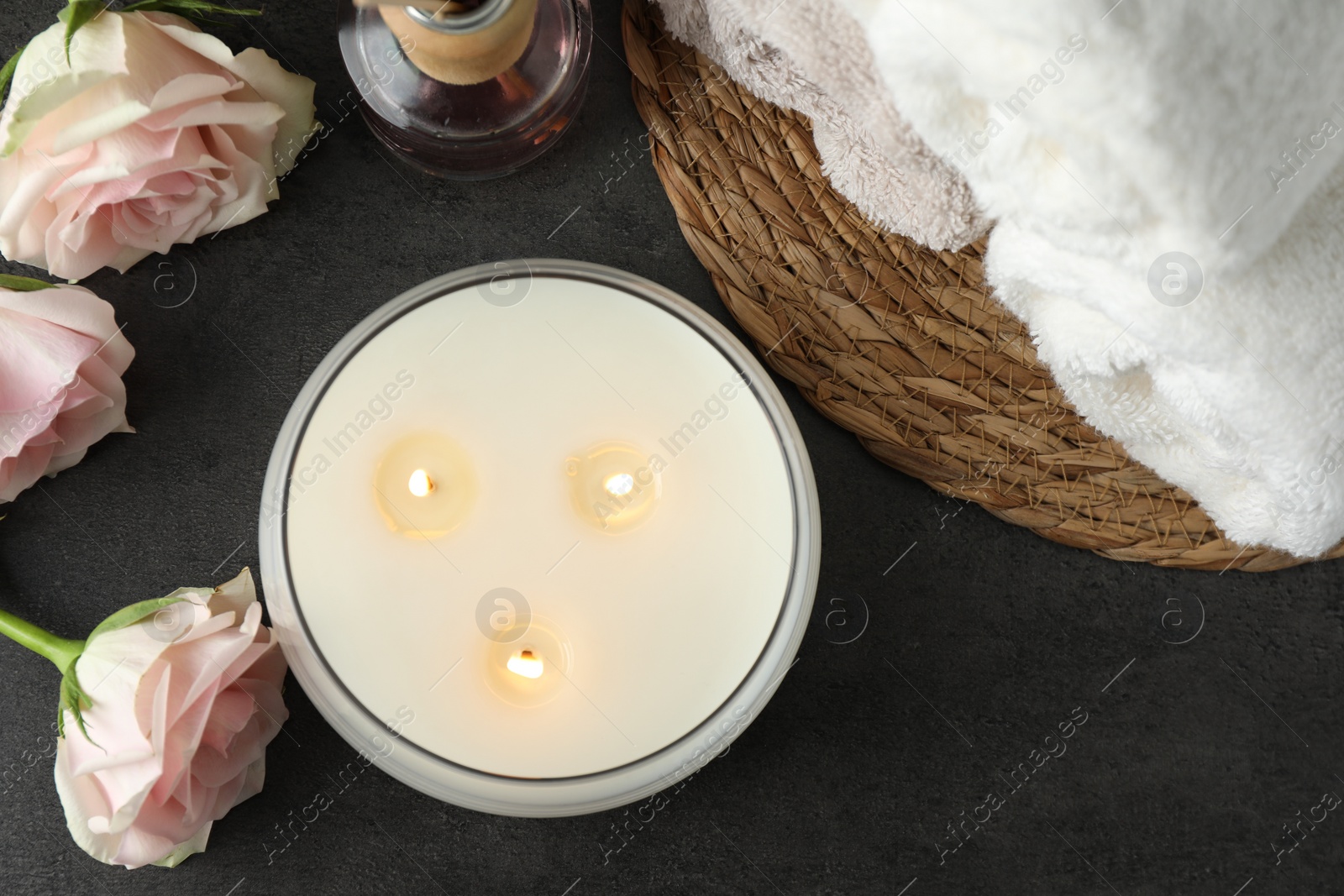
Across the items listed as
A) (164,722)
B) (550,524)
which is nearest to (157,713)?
(164,722)

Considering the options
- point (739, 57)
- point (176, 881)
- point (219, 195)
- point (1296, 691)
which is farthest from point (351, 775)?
point (1296, 691)

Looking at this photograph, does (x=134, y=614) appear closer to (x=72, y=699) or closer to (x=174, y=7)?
(x=72, y=699)

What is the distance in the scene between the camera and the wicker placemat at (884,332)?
489 mm

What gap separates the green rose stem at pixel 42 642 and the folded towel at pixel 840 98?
48cm

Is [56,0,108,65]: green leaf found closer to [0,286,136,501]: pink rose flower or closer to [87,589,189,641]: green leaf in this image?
[0,286,136,501]: pink rose flower

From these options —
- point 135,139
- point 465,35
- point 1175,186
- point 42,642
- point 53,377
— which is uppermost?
point 1175,186

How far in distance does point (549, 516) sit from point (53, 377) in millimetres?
307

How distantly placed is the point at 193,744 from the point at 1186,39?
548 mm

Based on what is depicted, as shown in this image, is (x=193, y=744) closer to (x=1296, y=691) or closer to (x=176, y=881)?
(x=176, y=881)

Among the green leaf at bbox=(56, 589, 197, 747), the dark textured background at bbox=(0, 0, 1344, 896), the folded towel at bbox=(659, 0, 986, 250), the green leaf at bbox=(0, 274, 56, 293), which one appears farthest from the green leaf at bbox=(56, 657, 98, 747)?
the folded towel at bbox=(659, 0, 986, 250)

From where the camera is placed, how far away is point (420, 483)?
40cm

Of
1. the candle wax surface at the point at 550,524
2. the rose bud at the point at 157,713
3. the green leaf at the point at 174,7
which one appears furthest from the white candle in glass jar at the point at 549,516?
the green leaf at the point at 174,7

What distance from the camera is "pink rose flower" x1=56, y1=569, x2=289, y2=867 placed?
0.45 m

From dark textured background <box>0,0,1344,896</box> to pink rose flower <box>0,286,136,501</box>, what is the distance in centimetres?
4
